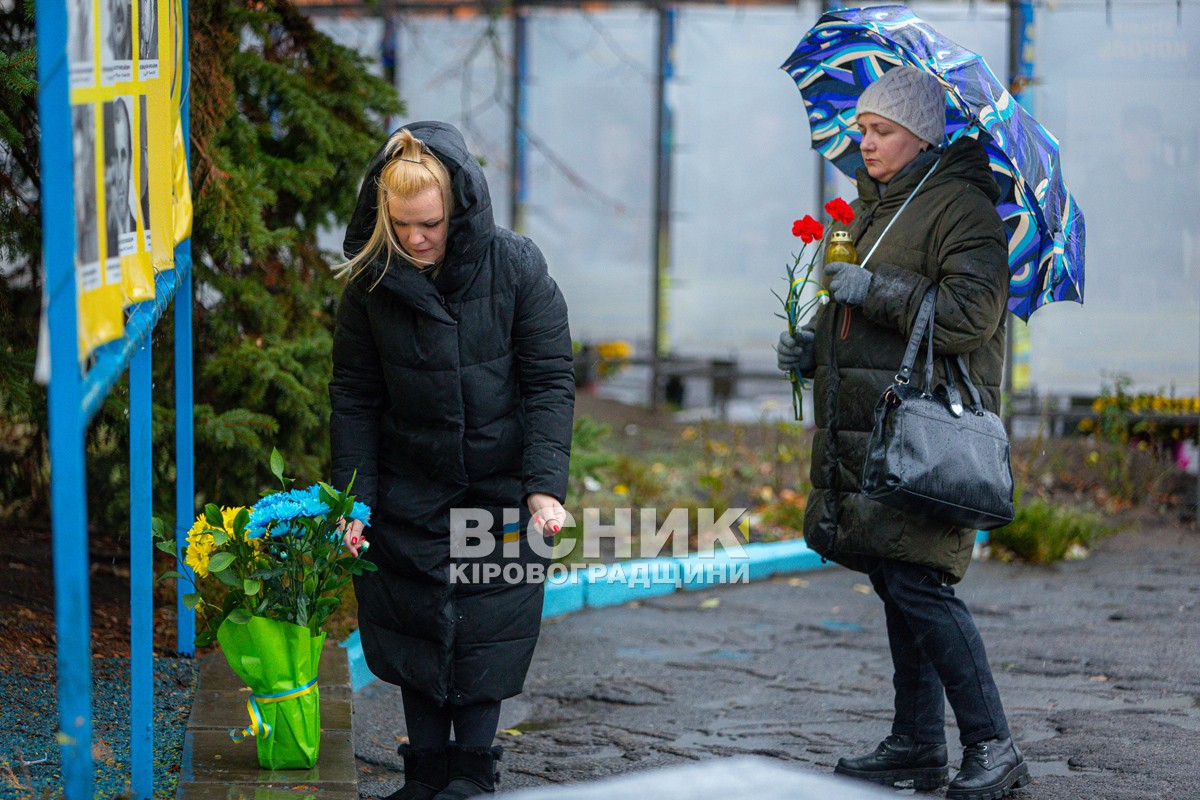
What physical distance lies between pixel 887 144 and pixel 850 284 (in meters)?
0.43

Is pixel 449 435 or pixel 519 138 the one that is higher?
pixel 519 138

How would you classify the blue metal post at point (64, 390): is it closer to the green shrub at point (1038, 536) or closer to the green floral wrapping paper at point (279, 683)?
the green floral wrapping paper at point (279, 683)

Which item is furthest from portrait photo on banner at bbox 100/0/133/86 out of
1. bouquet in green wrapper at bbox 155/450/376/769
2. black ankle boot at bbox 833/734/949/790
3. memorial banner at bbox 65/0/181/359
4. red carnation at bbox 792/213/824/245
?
black ankle boot at bbox 833/734/949/790

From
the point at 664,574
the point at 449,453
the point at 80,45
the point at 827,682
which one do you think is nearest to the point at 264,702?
the point at 449,453

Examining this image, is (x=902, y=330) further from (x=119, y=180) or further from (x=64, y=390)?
(x=64, y=390)

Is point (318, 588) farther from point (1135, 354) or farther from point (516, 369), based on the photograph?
point (1135, 354)

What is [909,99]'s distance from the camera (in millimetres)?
3809

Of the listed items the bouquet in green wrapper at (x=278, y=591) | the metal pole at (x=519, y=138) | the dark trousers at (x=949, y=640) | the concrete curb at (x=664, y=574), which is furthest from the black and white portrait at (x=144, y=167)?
the metal pole at (x=519, y=138)

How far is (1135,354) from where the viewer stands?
29.4 ft

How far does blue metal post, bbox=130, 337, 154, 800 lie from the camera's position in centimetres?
319

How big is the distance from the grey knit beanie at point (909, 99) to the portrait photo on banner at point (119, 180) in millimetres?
2001

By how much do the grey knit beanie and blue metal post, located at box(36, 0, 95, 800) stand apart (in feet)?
7.78

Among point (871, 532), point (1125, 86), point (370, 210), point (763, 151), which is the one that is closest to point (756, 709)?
point (871, 532)

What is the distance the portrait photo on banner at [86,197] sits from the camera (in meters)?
2.22
